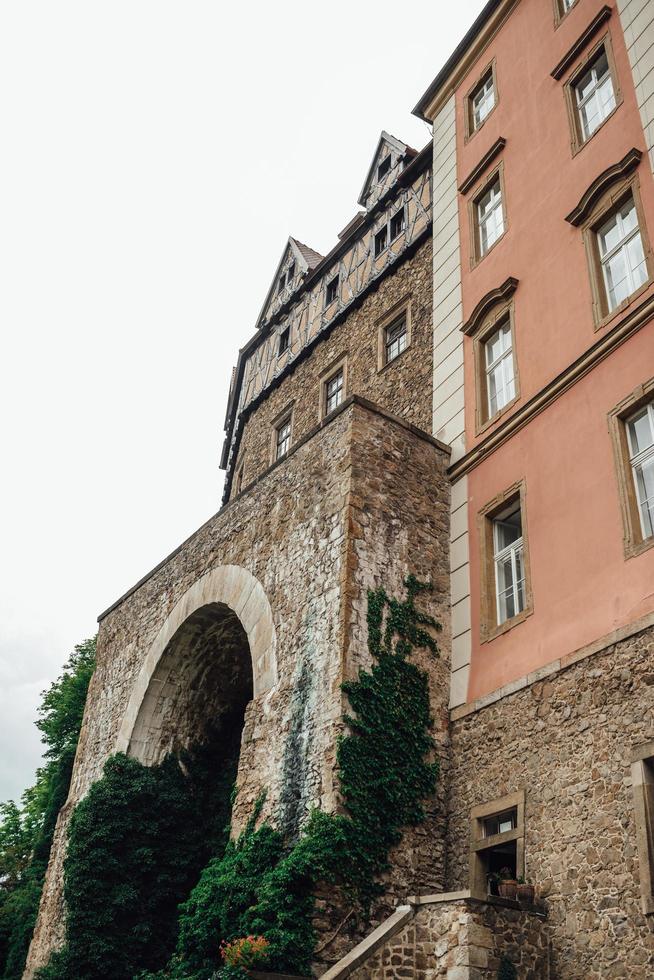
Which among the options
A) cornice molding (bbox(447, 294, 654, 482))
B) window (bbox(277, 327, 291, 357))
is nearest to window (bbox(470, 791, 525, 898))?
cornice molding (bbox(447, 294, 654, 482))

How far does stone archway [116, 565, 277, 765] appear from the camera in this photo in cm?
1545

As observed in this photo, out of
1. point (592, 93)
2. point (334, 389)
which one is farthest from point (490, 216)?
point (334, 389)

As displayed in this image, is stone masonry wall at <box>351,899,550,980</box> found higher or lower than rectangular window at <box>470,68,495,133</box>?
lower

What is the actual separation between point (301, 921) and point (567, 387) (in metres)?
6.73

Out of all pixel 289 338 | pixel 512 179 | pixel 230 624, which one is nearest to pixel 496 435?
pixel 512 179

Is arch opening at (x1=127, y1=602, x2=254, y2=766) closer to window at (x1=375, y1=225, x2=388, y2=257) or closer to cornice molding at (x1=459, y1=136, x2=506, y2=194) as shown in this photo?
cornice molding at (x1=459, y1=136, x2=506, y2=194)

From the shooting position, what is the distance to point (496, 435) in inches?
486

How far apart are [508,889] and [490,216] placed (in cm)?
1018

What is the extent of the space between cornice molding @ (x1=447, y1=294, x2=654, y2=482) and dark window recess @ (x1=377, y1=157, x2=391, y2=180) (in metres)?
10.0

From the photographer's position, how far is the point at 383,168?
20.7m

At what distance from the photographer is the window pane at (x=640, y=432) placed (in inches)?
394

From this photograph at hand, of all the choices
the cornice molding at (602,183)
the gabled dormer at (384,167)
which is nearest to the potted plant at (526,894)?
the cornice molding at (602,183)

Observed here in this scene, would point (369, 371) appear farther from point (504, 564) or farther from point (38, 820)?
point (38, 820)

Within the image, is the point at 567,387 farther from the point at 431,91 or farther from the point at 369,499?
the point at 431,91
